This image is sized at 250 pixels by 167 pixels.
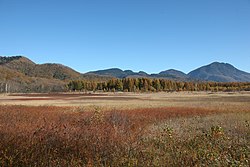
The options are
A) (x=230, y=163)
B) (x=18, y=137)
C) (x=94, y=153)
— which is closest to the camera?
(x=230, y=163)

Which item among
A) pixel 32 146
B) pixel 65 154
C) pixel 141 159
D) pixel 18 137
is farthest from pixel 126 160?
pixel 18 137

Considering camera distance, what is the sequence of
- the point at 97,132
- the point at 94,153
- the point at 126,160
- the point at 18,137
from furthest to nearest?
the point at 97,132
the point at 18,137
the point at 94,153
the point at 126,160

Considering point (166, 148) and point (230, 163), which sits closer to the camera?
point (230, 163)

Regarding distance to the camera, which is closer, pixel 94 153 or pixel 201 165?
pixel 201 165

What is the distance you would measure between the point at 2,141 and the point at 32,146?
0.97m

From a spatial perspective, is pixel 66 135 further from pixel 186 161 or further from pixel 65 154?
pixel 186 161

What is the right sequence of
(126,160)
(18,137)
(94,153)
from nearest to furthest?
(126,160) < (94,153) < (18,137)

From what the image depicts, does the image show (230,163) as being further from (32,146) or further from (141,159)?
(32,146)

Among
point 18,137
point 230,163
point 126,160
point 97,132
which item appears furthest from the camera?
point 97,132

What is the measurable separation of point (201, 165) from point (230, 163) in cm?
59

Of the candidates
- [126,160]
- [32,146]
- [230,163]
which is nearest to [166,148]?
[126,160]

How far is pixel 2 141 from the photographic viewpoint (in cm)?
779

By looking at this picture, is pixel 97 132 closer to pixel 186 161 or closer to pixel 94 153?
pixel 94 153

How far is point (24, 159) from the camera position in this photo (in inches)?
259
